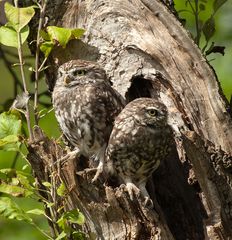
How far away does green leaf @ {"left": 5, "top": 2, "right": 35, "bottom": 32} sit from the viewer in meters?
5.03

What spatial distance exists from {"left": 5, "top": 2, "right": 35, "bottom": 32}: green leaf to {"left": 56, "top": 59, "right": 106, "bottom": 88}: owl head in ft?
1.17

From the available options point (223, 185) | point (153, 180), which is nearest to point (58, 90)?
point (153, 180)

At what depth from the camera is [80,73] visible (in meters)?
5.24

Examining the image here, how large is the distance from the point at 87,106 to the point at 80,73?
0.23 meters

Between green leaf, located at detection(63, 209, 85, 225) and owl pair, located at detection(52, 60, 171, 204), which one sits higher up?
owl pair, located at detection(52, 60, 171, 204)

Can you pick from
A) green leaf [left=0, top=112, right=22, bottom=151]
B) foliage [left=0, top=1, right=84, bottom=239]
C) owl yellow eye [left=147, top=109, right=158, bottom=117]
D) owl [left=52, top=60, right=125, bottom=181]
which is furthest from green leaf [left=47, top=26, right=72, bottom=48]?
owl yellow eye [left=147, top=109, right=158, bottom=117]

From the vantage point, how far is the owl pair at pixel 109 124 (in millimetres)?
4938

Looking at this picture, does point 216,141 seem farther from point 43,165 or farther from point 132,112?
point 43,165

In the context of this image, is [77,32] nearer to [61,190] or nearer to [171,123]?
[171,123]

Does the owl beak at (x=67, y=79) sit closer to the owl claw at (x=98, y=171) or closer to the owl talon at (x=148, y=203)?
the owl claw at (x=98, y=171)

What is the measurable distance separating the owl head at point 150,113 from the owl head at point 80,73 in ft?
1.19

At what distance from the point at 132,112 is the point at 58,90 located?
0.54 m

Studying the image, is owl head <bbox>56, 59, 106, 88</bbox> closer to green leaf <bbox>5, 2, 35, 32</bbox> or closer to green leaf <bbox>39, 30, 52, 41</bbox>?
green leaf <bbox>39, 30, 52, 41</bbox>

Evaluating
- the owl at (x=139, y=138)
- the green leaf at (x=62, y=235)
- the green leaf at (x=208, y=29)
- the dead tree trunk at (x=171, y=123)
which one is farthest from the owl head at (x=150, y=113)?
the green leaf at (x=208, y=29)
